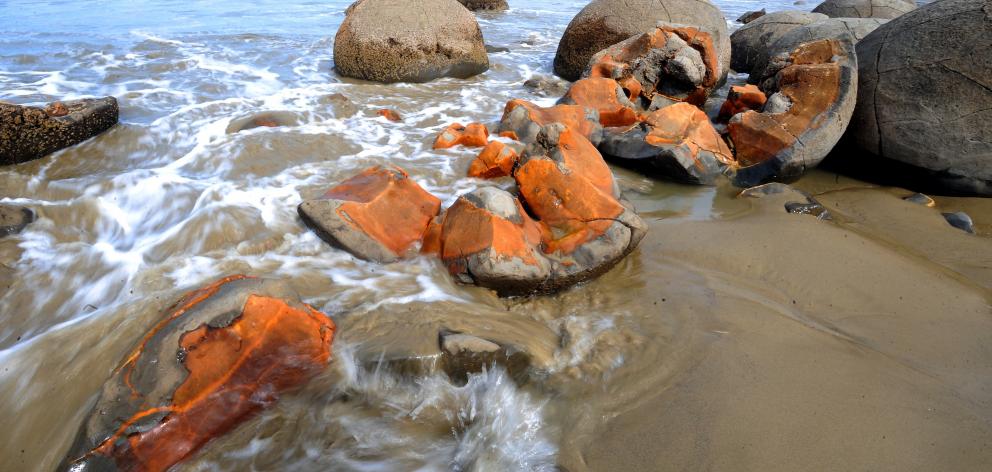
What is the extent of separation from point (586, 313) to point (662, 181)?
2047 millimetres

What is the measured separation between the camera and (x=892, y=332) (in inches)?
106

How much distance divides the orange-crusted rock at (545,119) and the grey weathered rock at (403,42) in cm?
220

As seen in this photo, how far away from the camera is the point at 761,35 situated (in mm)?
7812

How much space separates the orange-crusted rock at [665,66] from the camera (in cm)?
592

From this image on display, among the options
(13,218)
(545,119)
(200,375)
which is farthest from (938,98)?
(13,218)

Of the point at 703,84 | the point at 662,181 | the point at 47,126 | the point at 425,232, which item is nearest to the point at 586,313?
the point at 425,232

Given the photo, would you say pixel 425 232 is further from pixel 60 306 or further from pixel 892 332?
pixel 892 332

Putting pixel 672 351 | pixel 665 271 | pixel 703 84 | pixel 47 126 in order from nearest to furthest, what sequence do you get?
pixel 672 351
pixel 665 271
pixel 47 126
pixel 703 84

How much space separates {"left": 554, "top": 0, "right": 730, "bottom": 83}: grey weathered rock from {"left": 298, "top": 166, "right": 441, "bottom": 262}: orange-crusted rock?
460 cm

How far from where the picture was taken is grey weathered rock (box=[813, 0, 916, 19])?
8703 mm

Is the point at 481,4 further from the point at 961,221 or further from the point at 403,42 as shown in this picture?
the point at 961,221

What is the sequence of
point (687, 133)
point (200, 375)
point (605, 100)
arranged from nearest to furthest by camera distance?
point (200, 375)
point (687, 133)
point (605, 100)

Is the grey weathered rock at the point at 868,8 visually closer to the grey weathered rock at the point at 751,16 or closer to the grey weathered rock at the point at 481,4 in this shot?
the grey weathered rock at the point at 751,16

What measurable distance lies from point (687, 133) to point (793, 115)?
87 centimetres
